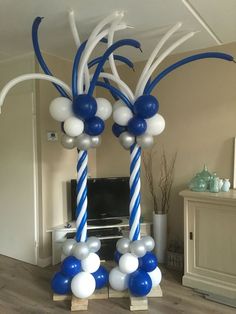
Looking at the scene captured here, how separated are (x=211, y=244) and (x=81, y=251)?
121 centimetres

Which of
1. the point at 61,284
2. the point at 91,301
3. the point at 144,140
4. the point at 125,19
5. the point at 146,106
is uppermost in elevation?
the point at 125,19

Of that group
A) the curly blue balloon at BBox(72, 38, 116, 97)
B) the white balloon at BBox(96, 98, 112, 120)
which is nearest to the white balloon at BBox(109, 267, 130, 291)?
the white balloon at BBox(96, 98, 112, 120)

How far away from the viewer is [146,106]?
7.22 ft

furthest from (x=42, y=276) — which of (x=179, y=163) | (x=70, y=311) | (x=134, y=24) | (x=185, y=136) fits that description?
(x=134, y=24)

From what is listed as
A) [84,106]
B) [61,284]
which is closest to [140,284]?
[61,284]

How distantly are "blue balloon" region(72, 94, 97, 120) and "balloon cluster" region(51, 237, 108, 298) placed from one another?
109 cm

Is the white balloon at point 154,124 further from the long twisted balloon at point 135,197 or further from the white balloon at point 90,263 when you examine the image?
the white balloon at point 90,263

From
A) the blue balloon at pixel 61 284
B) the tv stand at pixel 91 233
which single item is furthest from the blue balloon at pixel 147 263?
the tv stand at pixel 91 233

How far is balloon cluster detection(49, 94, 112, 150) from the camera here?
86.5 inches

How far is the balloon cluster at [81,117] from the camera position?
86.5 inches

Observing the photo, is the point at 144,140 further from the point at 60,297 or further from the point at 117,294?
the point at 60,297

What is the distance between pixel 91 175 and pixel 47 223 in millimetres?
924

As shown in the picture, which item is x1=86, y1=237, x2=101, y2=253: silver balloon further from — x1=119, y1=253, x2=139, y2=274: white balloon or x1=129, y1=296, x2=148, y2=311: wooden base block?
x1=129, y1=296, x2=148, y2=311: wooden base block

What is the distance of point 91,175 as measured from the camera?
3865mm
